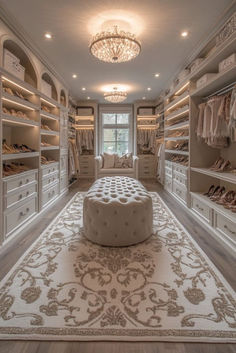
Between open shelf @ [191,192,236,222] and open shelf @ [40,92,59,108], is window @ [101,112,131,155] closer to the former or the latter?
open shelf @ [40,92,59,108]

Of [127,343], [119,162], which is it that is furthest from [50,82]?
[127,343]

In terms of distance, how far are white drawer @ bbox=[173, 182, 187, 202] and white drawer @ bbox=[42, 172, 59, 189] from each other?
259cm

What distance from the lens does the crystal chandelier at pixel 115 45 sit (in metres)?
2.58

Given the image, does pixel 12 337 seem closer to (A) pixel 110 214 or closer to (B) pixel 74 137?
(A) pixel 110 214

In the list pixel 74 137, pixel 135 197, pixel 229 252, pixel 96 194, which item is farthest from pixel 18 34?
pixel 74 137

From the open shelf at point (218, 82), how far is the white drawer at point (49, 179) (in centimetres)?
297

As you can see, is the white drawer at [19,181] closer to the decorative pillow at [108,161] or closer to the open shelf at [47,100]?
the open shelf at [47,100]

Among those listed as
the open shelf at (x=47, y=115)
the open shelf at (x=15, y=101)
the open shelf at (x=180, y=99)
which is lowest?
the open shelf at (x=15, y=101)

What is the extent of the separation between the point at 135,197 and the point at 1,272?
1.54 m

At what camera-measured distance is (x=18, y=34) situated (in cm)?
278

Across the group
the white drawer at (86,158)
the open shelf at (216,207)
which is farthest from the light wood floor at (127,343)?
the white drawer at (86,158)

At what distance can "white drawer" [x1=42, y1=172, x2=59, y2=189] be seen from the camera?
3.83 m

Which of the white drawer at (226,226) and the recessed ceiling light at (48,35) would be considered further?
the recessed ceiling light at (48,35)

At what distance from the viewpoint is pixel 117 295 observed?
62.4 inches
